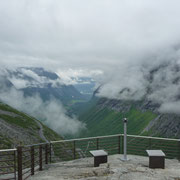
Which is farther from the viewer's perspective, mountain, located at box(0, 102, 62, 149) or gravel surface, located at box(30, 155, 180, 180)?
mountain, located at box(0, 102, 62, 149)

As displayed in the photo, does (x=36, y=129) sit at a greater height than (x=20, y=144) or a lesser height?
lesser

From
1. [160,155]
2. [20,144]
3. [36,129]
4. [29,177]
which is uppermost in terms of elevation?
[20,144]

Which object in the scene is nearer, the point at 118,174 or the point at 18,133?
the point at 118,174

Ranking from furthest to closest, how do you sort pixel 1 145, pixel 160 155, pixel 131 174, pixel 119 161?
pixel 1 145
pixel 119 161
pixel 160 155
pixel 131 174

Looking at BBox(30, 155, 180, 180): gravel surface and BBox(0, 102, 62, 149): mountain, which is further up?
BBox(30, 155, 180, 180): gravel surface

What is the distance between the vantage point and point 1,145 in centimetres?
6631

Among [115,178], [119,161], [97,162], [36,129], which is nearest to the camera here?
[115,178]

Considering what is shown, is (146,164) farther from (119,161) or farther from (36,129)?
(36,129)

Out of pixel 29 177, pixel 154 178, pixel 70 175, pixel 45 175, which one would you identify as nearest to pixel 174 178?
pixel 154 178

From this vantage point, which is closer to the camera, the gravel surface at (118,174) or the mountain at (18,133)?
the gravel surface at (118,174)

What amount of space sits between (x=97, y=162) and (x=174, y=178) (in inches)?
198

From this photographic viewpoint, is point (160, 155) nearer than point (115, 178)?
No

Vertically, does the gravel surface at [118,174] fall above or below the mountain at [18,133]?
above

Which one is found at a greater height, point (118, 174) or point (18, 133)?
point (118, 174)
